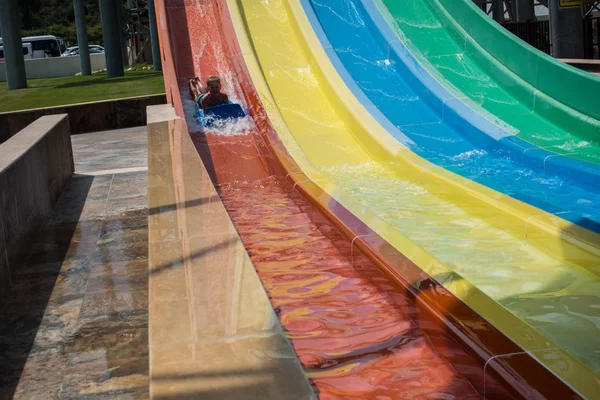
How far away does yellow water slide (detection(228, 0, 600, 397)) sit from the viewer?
141 inches

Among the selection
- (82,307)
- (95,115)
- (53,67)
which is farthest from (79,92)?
(53,67)

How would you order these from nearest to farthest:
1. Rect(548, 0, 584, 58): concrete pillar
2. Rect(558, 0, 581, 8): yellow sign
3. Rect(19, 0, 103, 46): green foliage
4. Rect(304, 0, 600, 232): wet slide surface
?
Rect(304, 0, 600, 232): wet slide surface < Rect(558, 0, 581, 8): yellow sign < Rect(548, 0, 584, 58): concrete pillar < Rect(19, 0, 103, 46): green foliage

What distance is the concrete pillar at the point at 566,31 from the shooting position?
14.0m

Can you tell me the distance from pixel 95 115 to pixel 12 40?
6.35 metres

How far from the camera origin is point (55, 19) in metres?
58.6

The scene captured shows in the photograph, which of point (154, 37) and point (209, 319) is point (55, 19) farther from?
point (209, 319)

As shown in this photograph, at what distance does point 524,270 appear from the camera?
4539 mm

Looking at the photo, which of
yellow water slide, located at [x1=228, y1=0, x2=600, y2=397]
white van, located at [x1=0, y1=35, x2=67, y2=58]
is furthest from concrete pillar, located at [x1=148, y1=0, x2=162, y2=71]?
white van, located at [x1=0, y1=35, x2=67, y2=58]

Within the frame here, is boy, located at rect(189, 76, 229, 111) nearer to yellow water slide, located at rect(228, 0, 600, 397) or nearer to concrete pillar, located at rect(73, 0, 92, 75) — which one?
yellow water slide, located at rect(228, 0, 600, 397)

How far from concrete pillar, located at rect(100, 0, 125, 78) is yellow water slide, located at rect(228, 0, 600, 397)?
10.5 metres

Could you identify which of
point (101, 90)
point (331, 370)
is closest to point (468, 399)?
point (331, 370)

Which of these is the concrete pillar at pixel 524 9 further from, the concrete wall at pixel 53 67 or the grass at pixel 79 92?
the concrete wall at pixel 53 67

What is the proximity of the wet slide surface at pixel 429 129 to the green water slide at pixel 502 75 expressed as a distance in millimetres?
314

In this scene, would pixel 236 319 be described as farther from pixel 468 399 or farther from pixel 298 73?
pixel 298 73
